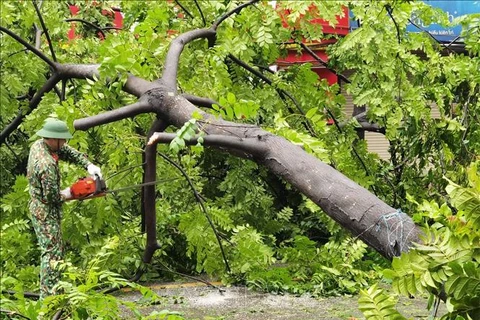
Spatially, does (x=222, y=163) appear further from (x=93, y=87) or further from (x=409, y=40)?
(x=93, y=87)

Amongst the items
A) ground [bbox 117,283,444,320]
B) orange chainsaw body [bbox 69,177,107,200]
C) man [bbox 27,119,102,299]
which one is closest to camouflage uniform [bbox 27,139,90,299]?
man [bbox 27,119,102,299]

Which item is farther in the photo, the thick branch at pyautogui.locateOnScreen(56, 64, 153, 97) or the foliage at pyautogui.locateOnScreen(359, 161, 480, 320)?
the thick branch at pyautogui.locateOnScreen(56, 64, 153, 97)

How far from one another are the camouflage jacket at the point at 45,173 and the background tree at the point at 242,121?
1.33 ft

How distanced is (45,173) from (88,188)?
39cm

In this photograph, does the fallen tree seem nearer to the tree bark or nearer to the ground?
the tree bark

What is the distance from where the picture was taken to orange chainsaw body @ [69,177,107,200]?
5969 mm

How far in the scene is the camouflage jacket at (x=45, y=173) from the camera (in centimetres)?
602

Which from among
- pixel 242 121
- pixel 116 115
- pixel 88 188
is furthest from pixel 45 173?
pixel 242 121

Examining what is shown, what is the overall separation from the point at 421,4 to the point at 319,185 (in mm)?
5537

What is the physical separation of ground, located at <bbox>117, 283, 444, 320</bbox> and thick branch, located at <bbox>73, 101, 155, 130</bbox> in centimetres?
203

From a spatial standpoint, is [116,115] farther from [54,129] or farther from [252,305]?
[252,305]

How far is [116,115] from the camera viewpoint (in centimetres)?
486

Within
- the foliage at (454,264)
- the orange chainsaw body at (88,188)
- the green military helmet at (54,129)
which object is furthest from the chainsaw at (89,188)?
the foliage at (454,264)

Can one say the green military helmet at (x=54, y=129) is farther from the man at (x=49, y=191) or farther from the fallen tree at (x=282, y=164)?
the fallen tree at (x=282, y=164)
